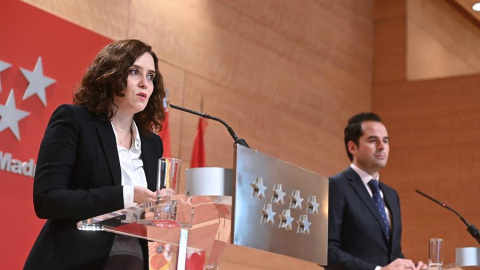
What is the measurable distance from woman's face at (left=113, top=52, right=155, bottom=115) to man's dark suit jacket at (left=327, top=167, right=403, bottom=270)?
1971 millimetres

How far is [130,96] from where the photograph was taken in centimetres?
284

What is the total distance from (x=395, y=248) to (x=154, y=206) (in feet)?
8.99

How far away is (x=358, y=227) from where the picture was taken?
183 inches

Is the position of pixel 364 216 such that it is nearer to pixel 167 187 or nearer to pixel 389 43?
pixel 167 187

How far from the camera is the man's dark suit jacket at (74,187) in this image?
252 centimetres

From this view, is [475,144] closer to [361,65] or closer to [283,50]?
[361,65]

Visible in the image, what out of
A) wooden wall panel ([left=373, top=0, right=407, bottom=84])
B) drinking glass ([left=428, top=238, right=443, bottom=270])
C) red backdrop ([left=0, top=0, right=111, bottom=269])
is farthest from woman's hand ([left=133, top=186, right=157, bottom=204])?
wooden wall panel ([left=373, top=0, right=407, bottom=84])

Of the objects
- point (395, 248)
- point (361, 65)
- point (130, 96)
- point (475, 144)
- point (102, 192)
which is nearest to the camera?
point (102, 192)

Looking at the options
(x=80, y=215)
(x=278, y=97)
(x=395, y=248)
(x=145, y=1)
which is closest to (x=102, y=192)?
(x=80, y=215)

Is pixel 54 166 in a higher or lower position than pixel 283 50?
lower

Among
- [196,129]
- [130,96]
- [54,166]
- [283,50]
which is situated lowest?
[54,166]

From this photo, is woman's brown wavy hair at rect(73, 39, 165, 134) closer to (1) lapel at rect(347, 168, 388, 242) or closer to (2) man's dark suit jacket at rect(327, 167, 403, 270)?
(2) man's dark suit jacket at rect(327, 167, 403, 270)

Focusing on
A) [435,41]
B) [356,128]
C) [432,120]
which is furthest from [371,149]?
[435,41]

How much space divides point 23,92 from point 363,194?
2.20 meters
